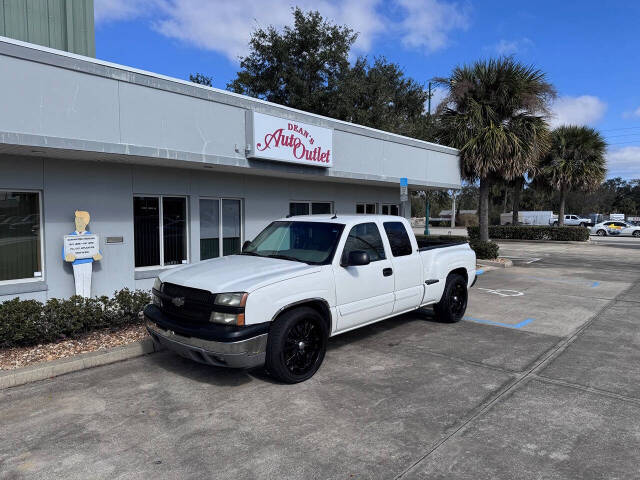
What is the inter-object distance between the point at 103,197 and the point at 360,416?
6351 mm

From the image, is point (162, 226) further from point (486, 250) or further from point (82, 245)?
point (486, 250)

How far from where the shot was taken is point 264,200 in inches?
438

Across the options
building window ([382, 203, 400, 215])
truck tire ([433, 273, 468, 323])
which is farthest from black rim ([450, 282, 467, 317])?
building window ([382, 203, 400, 215])

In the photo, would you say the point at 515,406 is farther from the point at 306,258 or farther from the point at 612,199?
the point at 612,199

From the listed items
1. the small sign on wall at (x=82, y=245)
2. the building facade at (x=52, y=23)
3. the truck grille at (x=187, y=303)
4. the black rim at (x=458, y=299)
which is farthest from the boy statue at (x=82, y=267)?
the black rim at (x=458, y=299)

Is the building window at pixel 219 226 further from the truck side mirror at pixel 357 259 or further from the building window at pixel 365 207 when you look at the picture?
the truck side mirror at pixel 357 259

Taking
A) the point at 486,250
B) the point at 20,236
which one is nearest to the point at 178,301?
the point at 20,236

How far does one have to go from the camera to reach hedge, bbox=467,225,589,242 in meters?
27.8

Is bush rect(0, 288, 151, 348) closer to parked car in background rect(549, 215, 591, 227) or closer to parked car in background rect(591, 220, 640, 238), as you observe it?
parked car in background rect(591, 220, 640, 238)

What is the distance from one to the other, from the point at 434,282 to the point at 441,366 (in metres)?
1.77

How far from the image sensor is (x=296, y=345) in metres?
4.94

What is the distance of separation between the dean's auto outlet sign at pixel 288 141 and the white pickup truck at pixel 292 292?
3.32m

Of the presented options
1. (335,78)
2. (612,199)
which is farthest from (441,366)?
(612,199)

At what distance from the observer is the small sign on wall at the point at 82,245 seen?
757 cm
